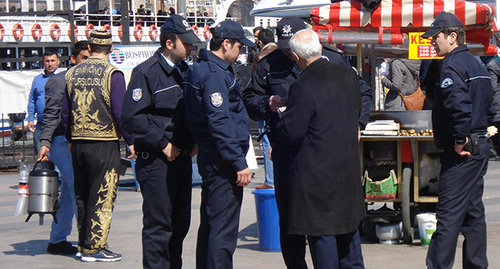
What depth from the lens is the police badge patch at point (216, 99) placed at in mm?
5254

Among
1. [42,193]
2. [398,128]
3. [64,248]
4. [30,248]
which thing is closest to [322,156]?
[398,128]

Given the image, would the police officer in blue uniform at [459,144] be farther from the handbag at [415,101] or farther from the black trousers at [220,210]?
the handbag at [415,101]

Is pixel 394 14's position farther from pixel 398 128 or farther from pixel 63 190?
pixel 63 190

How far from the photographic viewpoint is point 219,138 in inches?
206

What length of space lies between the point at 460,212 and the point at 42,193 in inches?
142

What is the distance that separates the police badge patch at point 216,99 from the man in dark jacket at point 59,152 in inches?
98.5

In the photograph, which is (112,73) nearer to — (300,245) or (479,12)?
(300,245)

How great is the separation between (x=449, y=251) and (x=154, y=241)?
6.97ft

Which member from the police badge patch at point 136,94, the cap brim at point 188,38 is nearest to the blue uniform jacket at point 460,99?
the cap brim at point 188,38

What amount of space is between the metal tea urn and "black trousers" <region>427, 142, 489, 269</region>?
3.33 meters

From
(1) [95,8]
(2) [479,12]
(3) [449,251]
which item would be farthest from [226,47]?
(1) [95,8]

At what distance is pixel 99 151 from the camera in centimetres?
662

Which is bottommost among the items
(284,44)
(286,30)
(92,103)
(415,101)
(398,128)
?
(398,128)

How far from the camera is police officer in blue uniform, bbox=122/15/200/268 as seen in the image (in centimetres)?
563
